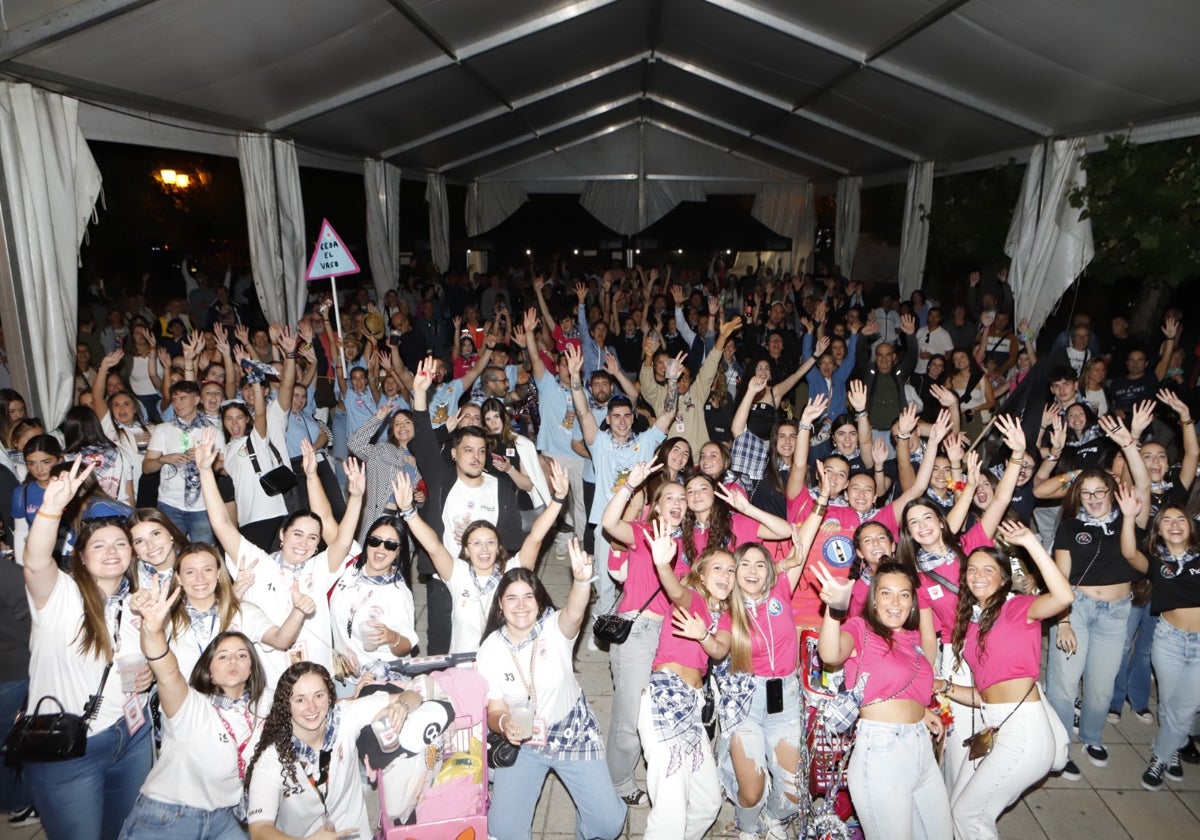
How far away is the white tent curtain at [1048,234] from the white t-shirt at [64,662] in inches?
350

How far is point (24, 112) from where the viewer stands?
5125 millimetres

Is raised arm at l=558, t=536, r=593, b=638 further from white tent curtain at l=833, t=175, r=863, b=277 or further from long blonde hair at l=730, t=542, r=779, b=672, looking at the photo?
white tent curtain at l=833, t=175, r=863, b=277

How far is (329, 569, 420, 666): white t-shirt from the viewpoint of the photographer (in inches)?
141

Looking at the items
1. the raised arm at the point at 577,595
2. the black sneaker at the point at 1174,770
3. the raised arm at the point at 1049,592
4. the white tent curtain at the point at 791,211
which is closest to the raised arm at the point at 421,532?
the raised arm at the point at 577,595

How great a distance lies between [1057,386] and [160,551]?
20.8 ft

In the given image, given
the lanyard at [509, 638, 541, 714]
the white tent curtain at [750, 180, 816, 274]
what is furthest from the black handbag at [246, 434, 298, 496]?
the white tent curtain at [750, 180, 816, 274]

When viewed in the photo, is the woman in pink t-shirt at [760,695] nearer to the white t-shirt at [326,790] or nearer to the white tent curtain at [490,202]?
the white t-shirt at [326,790]

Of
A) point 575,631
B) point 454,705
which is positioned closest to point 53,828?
point 454,705

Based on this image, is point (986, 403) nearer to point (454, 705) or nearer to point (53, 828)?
point (454, 705)

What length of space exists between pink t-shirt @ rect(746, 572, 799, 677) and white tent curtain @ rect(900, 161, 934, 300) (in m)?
10.5

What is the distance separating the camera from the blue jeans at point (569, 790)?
3.29 metres

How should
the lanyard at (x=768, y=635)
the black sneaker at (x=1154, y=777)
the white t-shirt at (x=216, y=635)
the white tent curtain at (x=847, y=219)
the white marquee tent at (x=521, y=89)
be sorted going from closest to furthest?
the white t-shirt at (x=216, y=635)
the lanyard at (x=768, y=635)
the black sneaker at (x=1154, y=777)
the white marquee tent at (x=521, y=89)
the white tent curtain at (x=847, y=219)

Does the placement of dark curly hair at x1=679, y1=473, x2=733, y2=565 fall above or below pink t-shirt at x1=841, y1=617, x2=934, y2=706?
above

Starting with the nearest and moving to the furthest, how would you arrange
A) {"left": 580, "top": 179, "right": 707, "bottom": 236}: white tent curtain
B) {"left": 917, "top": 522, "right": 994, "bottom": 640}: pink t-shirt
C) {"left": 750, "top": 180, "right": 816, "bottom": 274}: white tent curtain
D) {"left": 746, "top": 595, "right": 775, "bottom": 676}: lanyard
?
{"left": 746, "top": 595, "right": 775, "bottom": 676}: lanyard
{"left": 917, "top": 522, "right": 994, "bottom": 640}: pink t-shirt
{"left": 580, "top": 179, "right": 707, "bottom": 236}: white tent curtain
{"left": 750, "top": 180, "right": 816, "bottom": 274}: white tent curtain
